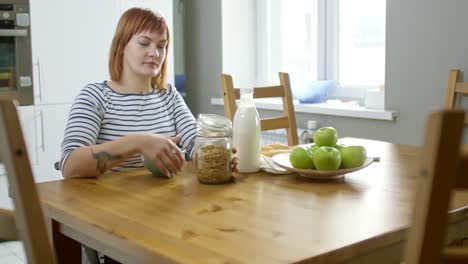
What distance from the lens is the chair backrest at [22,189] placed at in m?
0.83

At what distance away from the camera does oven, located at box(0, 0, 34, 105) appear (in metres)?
3.28

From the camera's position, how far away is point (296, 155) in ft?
5.20

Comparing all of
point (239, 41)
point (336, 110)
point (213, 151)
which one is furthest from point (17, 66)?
point (213, 151)

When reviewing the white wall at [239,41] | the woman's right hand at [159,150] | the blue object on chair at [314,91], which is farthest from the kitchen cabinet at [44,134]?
the woman's right hand at [159,150]

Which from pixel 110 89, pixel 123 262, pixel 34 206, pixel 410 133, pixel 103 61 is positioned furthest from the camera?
pixel 103 61

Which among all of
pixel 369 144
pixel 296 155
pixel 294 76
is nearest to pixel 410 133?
pixel 369 144

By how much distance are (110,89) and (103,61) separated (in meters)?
1.73

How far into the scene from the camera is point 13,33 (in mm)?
3271

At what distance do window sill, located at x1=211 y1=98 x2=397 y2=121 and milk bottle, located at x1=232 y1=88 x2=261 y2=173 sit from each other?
4.68 ft

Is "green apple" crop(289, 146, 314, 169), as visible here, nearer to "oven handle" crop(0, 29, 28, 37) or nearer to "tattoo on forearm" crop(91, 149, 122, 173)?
"tattoo on forearm" crop(91, 149, 122, 173)

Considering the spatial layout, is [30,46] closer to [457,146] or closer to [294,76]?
[294,76]

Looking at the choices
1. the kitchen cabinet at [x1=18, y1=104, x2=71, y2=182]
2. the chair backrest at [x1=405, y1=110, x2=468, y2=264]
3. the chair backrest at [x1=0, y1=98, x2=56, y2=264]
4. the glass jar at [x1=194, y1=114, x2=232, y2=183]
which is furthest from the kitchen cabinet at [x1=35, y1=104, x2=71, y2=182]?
the chair backrest at [x1=405, y1=110, x2=468, y2=264]

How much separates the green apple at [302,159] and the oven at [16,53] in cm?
219

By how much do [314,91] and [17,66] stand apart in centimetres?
168
